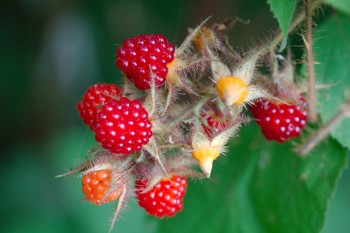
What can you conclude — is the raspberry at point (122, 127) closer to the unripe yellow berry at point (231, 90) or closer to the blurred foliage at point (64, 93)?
the unripe yellow berry at point (231, 90)

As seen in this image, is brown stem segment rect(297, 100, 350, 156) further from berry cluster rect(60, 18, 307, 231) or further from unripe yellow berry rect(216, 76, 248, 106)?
unripe yellow berry rect(216, 76, 248, 106)

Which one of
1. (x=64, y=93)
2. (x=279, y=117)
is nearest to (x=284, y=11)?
(x=279, y=117)

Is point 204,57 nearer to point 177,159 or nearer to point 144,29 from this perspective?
point 177,159

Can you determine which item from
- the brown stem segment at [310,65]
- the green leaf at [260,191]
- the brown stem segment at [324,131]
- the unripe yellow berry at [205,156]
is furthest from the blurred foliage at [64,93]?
the unripe yellow berry at [205,156]

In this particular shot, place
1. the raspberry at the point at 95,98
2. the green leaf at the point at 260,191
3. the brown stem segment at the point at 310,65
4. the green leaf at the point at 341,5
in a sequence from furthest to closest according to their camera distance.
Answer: the green leaf at the point at 260,191 < the raspberry at the point at 95,98 < the brown stem segment at the point at 310,65 < the green leaf at the point at 341,5

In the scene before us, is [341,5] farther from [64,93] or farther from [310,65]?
[64,93]

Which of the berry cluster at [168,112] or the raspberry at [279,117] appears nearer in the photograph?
the berry cluster at [168,112]

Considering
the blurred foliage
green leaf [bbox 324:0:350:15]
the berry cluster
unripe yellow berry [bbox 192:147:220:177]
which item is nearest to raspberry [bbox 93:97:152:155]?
the berry cluster
